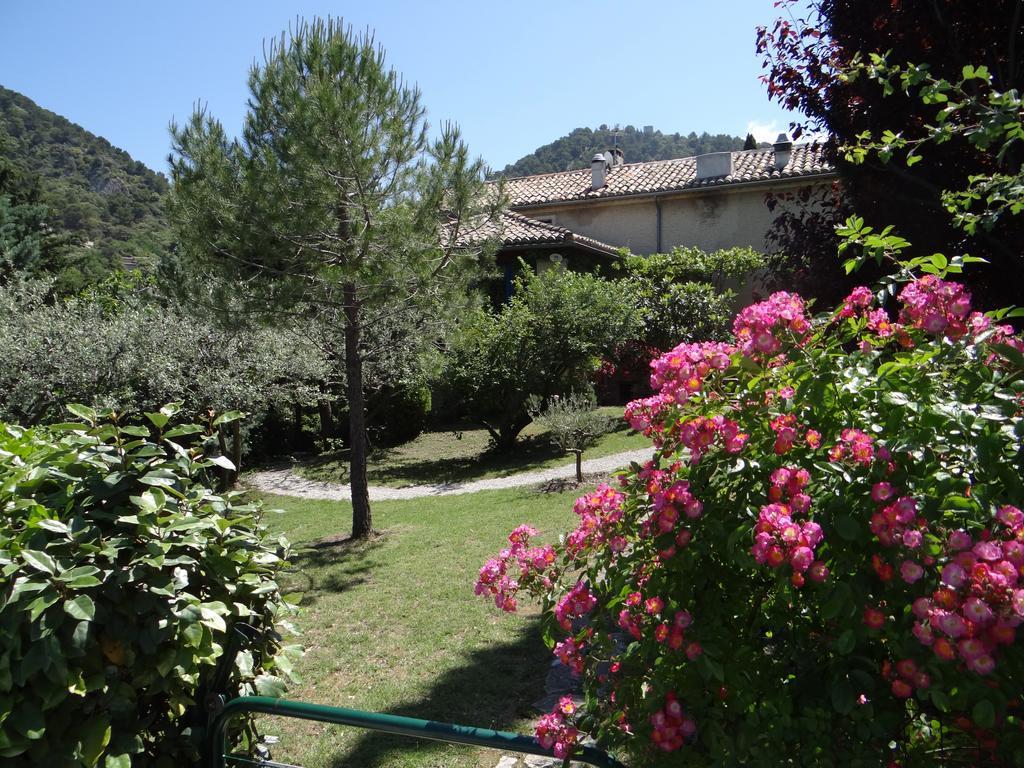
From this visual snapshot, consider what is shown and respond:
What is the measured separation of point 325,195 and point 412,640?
451 centimetres

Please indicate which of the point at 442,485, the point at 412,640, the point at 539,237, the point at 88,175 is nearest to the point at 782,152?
the point at 539,237

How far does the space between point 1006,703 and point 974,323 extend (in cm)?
77

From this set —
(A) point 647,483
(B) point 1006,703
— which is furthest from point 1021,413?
(A) point 647,483

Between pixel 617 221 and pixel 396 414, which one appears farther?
pixel 617 221

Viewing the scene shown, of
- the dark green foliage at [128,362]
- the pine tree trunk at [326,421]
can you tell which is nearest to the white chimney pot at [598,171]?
the pine tree trunk at [326,421]

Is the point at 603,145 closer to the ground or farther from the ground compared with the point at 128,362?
farther from the ground

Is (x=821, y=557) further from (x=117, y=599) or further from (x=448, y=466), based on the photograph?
(x=448, y=466)

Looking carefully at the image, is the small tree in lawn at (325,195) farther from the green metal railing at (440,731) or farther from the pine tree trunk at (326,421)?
the pine tree trunk at (326,421)

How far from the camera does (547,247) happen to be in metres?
20.6

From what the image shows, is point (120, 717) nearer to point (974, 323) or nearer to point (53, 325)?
point (974, 323)

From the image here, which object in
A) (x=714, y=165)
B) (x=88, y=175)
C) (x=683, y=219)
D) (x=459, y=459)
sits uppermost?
(x=88, y=175)

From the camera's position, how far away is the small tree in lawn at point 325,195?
25.2ft

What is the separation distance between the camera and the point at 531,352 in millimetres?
14141

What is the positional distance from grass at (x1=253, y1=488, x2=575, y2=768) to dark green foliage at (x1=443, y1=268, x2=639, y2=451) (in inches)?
178
